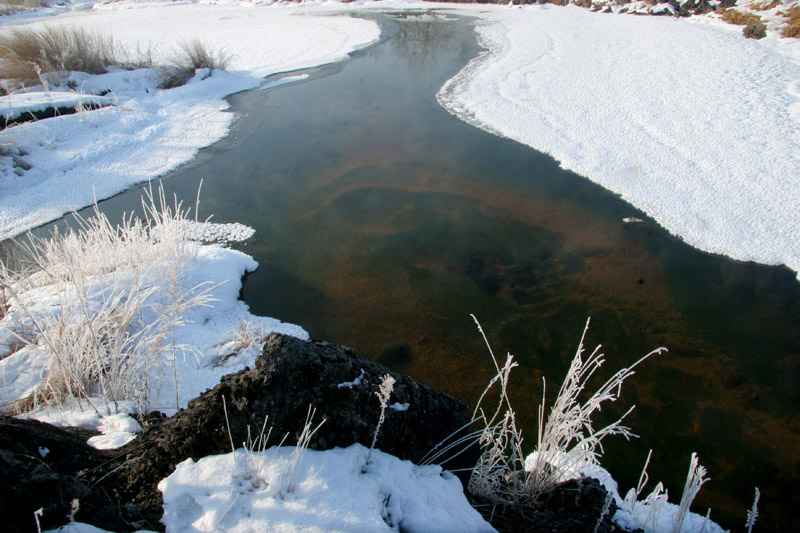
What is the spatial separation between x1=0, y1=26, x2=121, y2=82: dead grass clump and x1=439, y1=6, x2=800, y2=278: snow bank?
25.7 ft

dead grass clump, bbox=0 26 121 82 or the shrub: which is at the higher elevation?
dead grass clump, bbox=0 26 121 82

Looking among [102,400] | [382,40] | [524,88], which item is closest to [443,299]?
[102,400]

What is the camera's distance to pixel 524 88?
9.73 meters

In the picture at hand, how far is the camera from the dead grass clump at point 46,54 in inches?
396

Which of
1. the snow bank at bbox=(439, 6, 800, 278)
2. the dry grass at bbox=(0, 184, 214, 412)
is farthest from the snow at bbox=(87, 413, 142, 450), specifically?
the snow bank at bbox=(439, 6, 800, 278)

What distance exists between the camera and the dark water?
3.60 m

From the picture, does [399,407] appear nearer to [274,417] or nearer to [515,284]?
[274,417]

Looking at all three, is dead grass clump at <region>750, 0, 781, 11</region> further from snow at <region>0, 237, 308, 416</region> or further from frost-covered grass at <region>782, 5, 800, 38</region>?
snow at <region>0, 237, 308, 416</region>

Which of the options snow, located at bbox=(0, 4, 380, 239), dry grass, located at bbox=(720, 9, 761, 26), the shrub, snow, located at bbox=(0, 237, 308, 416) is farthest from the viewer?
dry grass, located at bbox=(720, 9, 761, 26)

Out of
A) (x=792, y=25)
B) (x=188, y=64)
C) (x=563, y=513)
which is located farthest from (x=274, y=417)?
(x=792, y=25)

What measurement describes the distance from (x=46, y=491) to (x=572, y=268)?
4771mm

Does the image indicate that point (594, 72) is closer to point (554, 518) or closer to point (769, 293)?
point (769, 293)

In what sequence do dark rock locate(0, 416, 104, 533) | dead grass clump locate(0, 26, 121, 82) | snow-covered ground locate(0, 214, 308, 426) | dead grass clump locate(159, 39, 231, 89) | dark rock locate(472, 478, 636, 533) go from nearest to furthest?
dark rock locate(0, 416, 104, 533) → dark rock locate(472, 478, 636, 533) → snow-covered ground locate(0, 214, 308, 426) → dead grass clump locate(0, 26, 121, 82) → dead grass clump locate(159, 39, 231, 89)

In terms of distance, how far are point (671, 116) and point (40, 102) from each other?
10.7 m
